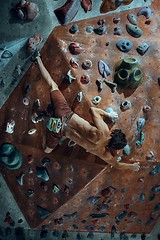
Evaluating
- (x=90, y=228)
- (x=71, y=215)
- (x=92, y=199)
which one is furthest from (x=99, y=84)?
(x=90, y=228)

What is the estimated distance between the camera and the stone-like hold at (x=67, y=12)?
6.90 metres

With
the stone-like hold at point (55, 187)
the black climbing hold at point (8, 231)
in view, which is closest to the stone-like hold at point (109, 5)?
the stone-like hold at point (55, 187)

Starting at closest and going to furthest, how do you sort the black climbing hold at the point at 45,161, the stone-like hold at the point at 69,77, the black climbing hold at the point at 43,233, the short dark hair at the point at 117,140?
the short dark hair at the point at 117,140 → the stone-like hold at the point at 69,77 → the black climbing hold at the point at 45,161 → the black climbing hold at the point at 43,233

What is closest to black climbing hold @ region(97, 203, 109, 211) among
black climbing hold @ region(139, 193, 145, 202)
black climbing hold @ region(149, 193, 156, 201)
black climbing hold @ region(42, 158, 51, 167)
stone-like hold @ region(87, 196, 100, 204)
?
stone-like hold @ region(87, 196, 100, 204)

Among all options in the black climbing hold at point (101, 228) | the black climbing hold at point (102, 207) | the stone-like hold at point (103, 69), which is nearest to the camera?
the stone-like hold at point (103, 69)

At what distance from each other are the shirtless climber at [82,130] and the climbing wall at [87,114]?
16 centimetres

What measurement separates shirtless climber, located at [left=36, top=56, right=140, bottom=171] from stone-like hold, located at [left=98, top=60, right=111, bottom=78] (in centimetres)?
39

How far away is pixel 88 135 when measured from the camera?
6562 mm

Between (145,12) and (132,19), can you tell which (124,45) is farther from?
(145,12)

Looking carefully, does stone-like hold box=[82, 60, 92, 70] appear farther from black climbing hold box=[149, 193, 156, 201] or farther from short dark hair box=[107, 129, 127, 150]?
black climbing hold box=[149, 193, 156, 201]

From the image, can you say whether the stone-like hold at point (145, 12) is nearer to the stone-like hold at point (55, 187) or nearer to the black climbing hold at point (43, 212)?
the stone-like hold at point (55, 187)

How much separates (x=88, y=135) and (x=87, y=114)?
0.23 metres

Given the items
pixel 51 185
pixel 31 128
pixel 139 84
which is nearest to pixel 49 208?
pixel 51 185

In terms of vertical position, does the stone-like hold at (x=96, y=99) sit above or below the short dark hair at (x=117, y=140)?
above
